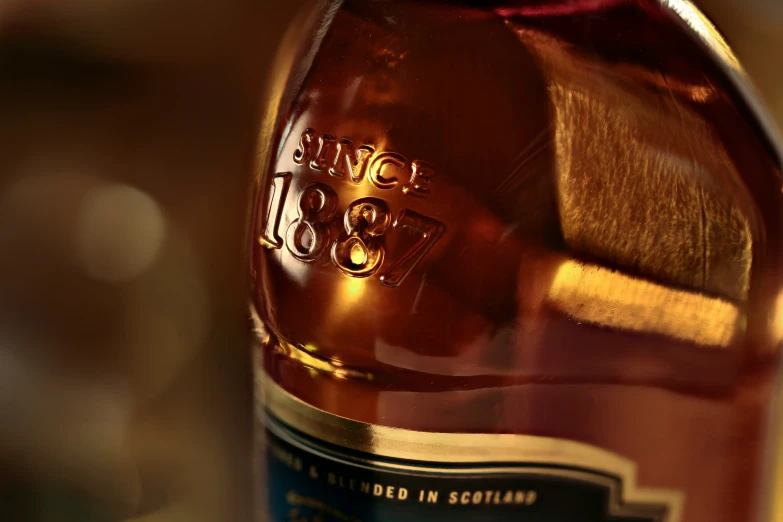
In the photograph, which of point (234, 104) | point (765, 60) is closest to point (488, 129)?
point (765, 60)

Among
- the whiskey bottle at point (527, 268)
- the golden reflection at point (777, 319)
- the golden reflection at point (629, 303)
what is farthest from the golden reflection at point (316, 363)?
the golden reflection at point (777, 319)

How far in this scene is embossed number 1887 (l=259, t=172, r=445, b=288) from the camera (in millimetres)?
331

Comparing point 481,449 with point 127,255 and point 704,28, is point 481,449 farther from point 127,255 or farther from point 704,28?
point 127,255

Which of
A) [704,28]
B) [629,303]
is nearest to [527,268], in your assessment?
[629,303]

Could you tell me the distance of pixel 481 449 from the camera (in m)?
0.34

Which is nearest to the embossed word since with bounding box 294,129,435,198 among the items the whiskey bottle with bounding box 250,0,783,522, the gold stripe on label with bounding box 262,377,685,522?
the whiskey bottle with bounding box 250,0,783,522

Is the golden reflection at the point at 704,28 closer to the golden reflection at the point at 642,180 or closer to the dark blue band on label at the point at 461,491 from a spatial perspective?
the golden reflection at the point at 642,180

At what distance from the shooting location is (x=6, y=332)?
0.64 metres

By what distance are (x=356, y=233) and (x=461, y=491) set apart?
0.13 meters

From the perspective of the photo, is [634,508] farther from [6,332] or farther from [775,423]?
[6,332]

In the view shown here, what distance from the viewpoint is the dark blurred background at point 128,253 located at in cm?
60

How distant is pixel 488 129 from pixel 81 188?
0.45 meters

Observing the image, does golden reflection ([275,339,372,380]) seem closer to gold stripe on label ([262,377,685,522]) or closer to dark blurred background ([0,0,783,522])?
gold stripe on label ([262,377,685,522])

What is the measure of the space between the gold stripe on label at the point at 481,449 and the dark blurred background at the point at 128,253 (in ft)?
1.05
